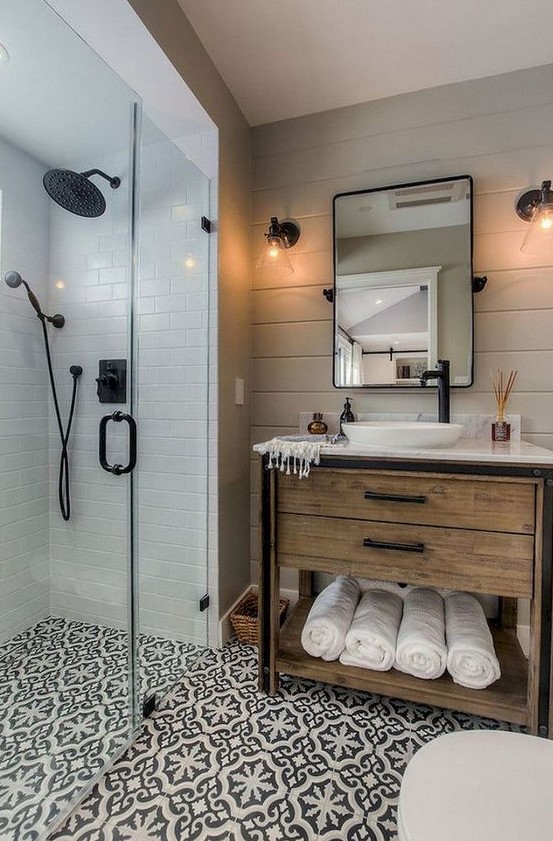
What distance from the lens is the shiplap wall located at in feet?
5.89

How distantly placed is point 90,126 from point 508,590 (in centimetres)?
234

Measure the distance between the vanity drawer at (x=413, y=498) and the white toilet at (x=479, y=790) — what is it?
580 millimetres

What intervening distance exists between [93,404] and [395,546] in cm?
141

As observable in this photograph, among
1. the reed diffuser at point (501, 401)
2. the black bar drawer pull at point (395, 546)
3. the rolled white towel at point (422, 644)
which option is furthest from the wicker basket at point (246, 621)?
the reed diffuser at point (501, 401)

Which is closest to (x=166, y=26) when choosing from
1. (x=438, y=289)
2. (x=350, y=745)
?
(x=438, y=289)

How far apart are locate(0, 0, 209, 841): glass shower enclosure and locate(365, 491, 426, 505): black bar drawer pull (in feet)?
2.68

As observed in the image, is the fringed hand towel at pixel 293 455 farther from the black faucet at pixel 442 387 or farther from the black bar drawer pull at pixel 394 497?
the black faucet at pixel 442 387

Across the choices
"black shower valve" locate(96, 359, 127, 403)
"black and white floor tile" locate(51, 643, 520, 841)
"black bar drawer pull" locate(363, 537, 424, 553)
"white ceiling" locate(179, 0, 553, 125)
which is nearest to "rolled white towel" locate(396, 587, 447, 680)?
"black and white floor tile" locate(51, 643, 520, 841)

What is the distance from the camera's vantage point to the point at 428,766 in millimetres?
872

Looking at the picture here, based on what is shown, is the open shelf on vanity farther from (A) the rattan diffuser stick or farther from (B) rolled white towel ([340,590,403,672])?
(A) the rattan diffuser stick

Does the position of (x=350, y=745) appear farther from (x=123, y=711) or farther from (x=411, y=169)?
(x=411, y=169)

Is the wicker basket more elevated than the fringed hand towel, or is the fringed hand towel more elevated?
the fringed hand towel

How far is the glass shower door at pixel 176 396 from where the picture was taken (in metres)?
1.84

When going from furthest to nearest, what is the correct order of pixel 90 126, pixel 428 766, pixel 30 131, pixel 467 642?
pixel 90 126 < pixel 30 131 < pixel 467 642 < pixel 428 766
